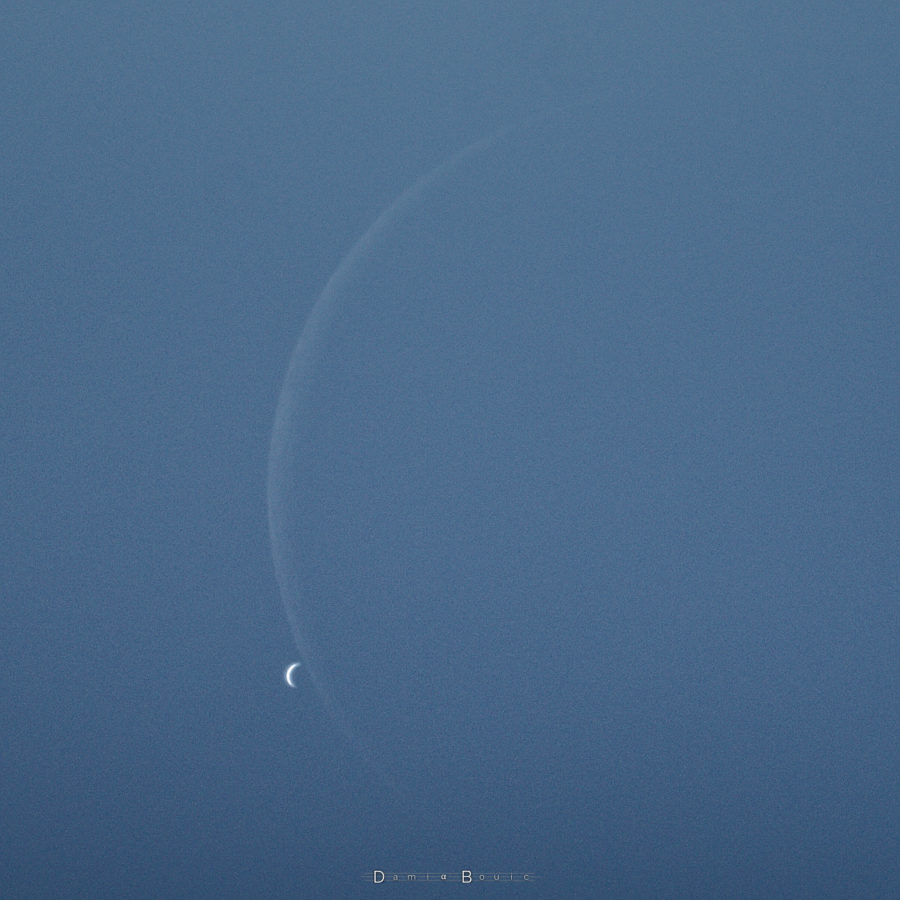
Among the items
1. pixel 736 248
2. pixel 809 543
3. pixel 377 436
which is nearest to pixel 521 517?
pixel 377 436

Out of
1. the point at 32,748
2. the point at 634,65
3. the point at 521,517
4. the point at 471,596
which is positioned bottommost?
the point at 32,748

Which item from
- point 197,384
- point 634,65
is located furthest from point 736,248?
point 197,384

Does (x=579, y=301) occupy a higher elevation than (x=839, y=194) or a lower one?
Answer: lower

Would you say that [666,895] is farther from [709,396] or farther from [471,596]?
[709,396]

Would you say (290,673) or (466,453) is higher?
(466,453)

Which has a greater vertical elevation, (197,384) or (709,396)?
(197,384)

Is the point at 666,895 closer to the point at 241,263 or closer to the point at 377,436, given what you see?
the point at 377,436
